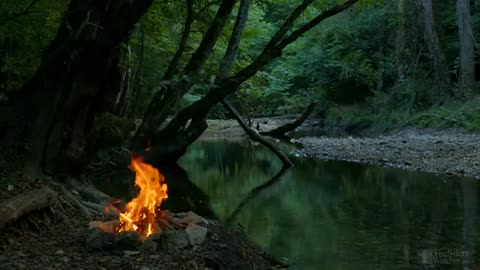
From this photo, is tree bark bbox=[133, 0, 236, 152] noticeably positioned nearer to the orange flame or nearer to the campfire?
the orange flame

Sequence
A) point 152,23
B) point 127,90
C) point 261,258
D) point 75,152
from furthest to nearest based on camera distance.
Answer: point 152,23 → point 127,90 → point 75,152 → point 261,258

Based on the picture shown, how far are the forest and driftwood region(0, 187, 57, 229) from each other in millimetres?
22

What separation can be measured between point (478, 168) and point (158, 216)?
10.1m

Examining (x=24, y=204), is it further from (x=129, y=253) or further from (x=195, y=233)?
(x=195, y=233)

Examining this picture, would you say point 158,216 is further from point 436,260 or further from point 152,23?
point 152,23

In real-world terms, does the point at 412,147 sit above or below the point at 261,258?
above

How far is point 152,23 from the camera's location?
15.1m

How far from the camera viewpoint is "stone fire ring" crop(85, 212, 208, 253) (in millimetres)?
6621

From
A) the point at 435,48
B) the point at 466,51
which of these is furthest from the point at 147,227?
the point at 435,48

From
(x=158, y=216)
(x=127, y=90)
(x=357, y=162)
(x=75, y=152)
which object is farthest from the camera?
(x=357, y=162)

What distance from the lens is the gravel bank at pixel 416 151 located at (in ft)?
52.0

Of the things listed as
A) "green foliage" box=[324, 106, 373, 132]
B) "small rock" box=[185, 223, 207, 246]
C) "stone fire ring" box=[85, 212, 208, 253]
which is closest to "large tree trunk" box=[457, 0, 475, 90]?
"green foliage" box=[324, 106, 373, 132]

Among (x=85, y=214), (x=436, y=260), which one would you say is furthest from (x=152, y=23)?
(x=436, y=260)

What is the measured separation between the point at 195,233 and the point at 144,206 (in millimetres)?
749
